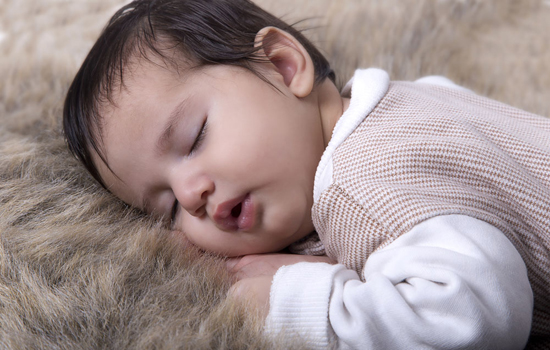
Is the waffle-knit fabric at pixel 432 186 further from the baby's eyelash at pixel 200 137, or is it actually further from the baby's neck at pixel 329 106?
the baby's eyelash at pixel 200 137

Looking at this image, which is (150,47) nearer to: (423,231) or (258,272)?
(258,272)

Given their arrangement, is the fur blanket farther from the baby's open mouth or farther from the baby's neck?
the baby's neck

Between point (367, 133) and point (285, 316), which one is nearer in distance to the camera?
point (285, 316)

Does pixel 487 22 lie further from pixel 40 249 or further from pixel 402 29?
pixel 40 249

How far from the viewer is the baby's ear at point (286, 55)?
924 millimetres

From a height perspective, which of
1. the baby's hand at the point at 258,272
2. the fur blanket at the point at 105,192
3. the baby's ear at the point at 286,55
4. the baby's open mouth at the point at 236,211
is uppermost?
the baby's ear at the point at 286,55

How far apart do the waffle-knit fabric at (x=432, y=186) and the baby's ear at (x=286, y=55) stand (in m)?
0.18

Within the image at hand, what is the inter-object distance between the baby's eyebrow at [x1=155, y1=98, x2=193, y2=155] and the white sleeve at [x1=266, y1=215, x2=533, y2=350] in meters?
0.33

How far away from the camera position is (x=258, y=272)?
32.3 inches

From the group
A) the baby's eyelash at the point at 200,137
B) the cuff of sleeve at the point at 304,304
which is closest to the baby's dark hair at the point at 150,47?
the baby's eyelash at the point at 200,137

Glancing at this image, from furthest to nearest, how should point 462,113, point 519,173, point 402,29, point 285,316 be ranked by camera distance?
point 402,29, point 462,113, point 519,173, point 285,316

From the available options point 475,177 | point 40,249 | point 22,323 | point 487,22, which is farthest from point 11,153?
point 487,22

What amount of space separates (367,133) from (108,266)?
0.46 meters

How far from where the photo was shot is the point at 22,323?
54 cm
